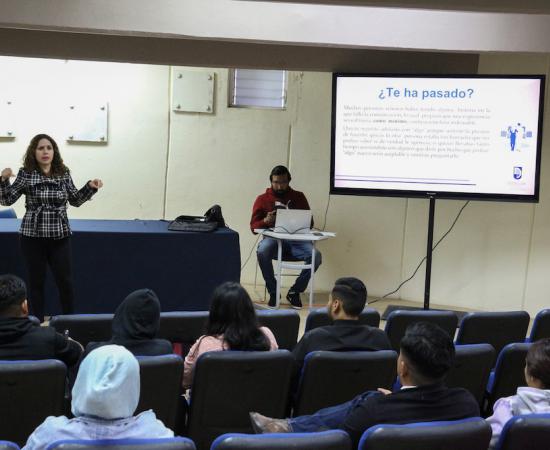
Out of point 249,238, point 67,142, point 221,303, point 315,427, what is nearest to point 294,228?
point 249,238

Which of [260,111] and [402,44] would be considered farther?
[260,111]

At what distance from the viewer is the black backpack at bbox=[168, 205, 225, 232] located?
19.0ft

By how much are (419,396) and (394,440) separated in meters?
0.23

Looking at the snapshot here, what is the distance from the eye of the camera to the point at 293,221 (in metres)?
6.38

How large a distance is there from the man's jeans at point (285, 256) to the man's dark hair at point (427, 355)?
4.20m

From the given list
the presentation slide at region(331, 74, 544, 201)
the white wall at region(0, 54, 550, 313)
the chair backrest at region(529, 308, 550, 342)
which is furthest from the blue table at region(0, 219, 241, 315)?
the chair backrest at region(529, 308, 550, 342)

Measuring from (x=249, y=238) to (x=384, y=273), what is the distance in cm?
139

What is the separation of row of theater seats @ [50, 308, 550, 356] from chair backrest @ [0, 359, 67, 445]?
2.54ft

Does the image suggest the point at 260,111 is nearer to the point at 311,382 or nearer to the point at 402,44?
the point at 402,44

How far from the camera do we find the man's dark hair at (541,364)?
8.21 ft

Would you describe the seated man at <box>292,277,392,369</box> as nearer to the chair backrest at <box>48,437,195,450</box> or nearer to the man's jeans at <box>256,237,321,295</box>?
the chair backrest at <box>48,437,195,450</box>

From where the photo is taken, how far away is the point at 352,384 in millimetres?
3025

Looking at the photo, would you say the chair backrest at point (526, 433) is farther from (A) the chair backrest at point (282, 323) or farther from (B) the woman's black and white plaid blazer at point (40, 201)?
(B) the woman's black and white plaid blazer at point (40, 201)

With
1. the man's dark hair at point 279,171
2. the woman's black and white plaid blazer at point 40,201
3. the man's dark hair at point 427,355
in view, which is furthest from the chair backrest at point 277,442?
the man's dark hair at point 279,171
